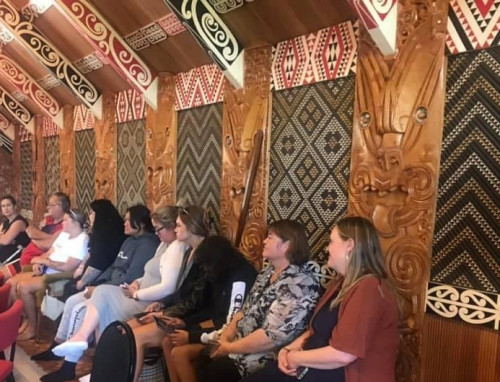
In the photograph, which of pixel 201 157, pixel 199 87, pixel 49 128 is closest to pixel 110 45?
pixel 199 87

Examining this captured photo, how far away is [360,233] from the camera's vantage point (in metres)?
1.89

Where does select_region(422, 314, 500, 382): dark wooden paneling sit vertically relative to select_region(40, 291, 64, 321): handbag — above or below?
above

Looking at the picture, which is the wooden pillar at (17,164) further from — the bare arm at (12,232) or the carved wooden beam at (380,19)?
the carved wooden beam at (380,19)

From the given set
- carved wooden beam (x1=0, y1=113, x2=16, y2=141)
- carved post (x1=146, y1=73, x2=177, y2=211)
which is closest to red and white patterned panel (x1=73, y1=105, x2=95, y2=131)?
carved post (x1=146, y1=73, x2=177, y2=211)

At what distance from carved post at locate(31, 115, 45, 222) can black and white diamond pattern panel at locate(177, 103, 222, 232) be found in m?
3.51

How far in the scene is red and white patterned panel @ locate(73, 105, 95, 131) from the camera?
532cm

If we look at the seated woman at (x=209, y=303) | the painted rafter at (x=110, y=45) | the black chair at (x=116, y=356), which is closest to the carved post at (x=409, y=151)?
the seated woman at (x=209, y=303)

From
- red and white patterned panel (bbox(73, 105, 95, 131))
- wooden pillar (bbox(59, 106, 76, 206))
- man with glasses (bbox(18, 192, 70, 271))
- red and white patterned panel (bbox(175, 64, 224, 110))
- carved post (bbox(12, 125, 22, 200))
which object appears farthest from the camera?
carved post (bbox(12, 125, 22, 200))

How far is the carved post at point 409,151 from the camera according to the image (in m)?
2.00

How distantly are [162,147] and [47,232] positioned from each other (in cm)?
178

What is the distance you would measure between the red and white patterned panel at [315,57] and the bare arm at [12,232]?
349cm

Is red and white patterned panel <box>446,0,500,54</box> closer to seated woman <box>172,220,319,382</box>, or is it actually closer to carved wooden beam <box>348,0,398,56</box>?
carved wooden beam <box>348,0,398,56</box>

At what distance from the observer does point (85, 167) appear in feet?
18.0

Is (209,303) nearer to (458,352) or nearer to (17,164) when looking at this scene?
(458,352)
